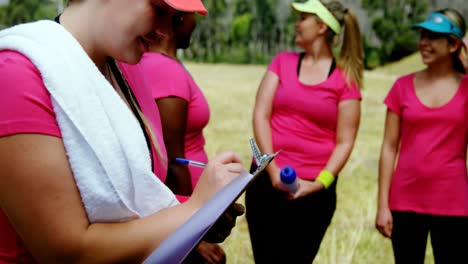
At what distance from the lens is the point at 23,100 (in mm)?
1210

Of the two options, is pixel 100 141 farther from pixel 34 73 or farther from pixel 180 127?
pixel 180 127

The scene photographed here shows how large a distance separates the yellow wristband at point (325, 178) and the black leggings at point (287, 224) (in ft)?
0.23

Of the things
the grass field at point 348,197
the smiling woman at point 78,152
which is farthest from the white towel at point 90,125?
the grass field at point 348,197

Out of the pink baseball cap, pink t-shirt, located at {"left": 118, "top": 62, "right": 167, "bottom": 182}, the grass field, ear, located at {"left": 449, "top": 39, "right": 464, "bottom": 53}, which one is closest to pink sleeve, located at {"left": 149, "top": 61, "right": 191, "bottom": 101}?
pink t-shirt, located at {"left": 118, "top": 62, "right": 167, "bottom": 182}

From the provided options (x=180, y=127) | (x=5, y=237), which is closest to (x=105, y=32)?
(x=5, y=237)

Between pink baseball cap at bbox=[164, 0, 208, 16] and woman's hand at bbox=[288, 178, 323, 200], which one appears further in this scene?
woman's hand at bbox=[288, 178, 323, 200]

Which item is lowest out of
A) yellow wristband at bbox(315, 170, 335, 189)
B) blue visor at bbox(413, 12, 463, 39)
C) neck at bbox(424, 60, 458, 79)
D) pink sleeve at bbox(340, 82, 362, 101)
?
yellow wristband at bbox(315, 170, 335, 189)

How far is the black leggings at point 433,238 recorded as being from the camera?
3107 millimetres

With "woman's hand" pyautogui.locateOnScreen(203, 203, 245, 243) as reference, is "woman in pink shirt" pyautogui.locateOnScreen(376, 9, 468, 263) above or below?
below

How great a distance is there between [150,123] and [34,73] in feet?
1.72

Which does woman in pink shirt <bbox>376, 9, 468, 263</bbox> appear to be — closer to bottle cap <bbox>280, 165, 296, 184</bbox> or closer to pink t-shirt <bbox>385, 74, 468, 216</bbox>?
pink t-shirt <bbox>385, 74, 468, 216</bbox>

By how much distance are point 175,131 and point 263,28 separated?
62363 millimetres

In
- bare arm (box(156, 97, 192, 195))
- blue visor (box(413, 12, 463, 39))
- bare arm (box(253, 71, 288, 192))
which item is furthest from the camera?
bare arm (box(253, 71, 288, 192))

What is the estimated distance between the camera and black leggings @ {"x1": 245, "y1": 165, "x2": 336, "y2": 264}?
3.38 metres
